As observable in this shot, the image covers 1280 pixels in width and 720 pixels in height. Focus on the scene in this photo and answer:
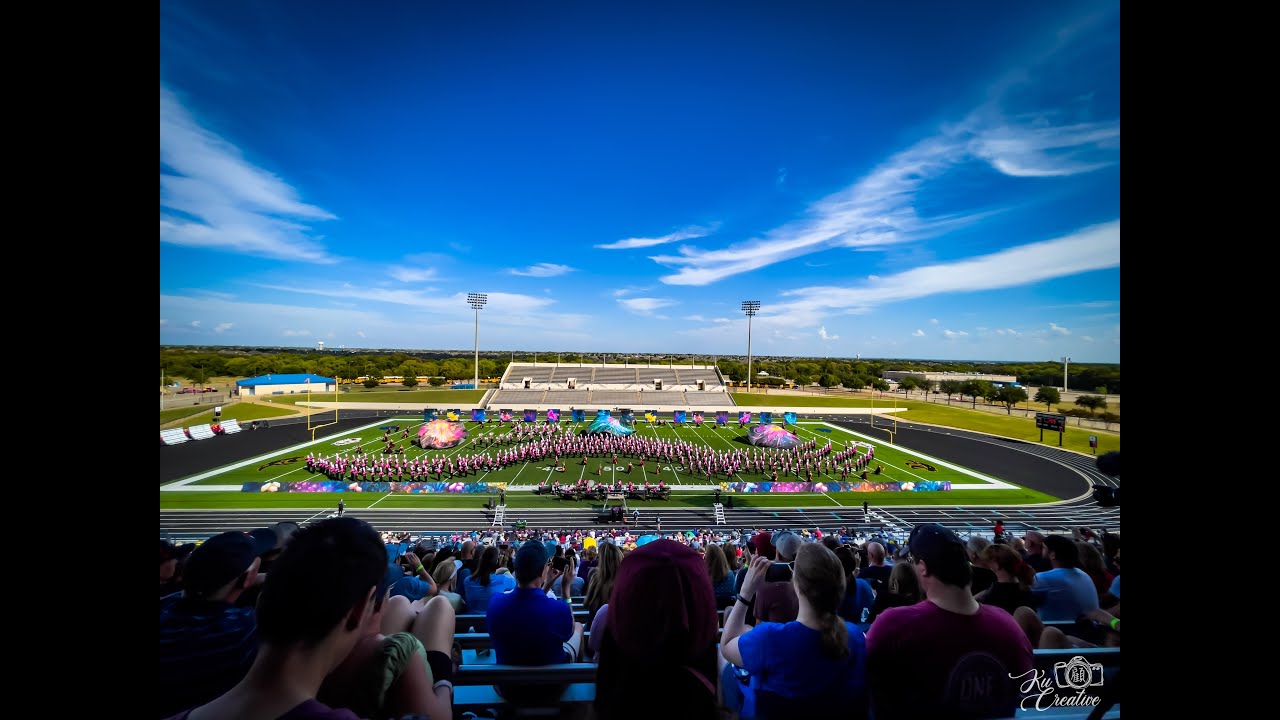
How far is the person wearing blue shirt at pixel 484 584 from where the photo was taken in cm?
410

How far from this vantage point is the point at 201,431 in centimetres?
3189

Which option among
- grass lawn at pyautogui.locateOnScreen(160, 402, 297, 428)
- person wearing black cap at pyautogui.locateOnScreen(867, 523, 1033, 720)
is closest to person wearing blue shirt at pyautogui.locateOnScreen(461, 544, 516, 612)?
person wearing black cap at pyautogui.locateOnScreen(867, 523, 1033, 720)

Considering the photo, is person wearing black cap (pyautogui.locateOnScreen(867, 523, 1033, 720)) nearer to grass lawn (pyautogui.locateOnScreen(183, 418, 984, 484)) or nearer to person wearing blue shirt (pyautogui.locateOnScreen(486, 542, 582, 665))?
person wearing blue shirt (pyautogui.locateOnScreen(486, 542, 582, 665))

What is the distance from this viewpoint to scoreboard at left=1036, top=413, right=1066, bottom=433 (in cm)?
3089

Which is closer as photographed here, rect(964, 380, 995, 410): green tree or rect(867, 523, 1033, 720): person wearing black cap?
rect(867, 523, 1033, 720): person wearing black cap

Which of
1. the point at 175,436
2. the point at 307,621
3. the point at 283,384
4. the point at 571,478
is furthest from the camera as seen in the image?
the point at 283,384

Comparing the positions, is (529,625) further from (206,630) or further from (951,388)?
(951,388)

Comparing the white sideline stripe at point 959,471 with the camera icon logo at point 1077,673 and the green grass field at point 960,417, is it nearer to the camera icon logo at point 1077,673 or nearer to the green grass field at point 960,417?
the green grass field at point 960,417

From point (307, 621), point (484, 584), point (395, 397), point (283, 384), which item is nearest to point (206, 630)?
point (307, 621)

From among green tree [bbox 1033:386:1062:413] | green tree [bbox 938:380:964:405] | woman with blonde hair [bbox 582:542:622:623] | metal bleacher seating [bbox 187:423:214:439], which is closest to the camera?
woman with blonde hair [bbox 582:542:622:623]

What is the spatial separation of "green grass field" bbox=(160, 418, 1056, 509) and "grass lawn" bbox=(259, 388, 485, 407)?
16097 mm

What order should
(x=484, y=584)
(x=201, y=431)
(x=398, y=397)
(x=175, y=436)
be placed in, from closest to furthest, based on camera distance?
(x=484, y=584), (x=175, y=436), (x=201, y=431), (x=398, y=397)

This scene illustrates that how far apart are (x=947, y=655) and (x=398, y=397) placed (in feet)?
186
